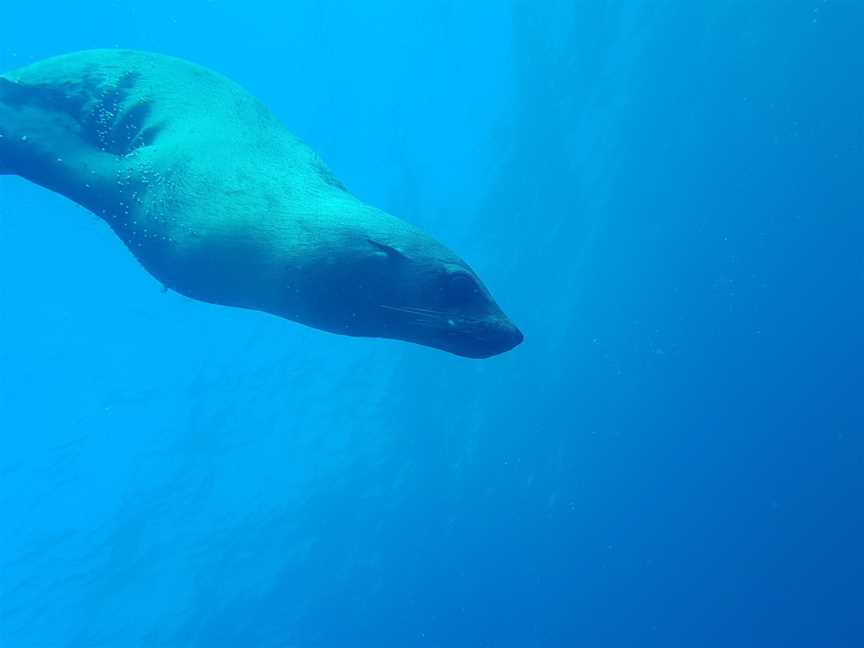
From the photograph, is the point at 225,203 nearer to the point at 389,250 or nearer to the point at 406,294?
the point at 389,250

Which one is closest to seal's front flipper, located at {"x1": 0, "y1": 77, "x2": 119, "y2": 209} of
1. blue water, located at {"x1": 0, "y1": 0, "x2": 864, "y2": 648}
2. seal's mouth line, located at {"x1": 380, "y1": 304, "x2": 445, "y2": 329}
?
seal's mouth line, located at {"x1": 380, "y1": 304, "x2": 445, "y2": 329}

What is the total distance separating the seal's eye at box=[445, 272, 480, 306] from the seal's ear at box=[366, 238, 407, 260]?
0.87 feet

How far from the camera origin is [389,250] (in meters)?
2.89

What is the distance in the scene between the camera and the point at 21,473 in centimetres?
2197

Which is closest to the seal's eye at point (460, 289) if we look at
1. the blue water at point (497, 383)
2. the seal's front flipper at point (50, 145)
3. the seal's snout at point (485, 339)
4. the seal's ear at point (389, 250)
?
the seal's snout at point (485, 339)

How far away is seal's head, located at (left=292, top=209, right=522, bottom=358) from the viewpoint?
9.18 feet

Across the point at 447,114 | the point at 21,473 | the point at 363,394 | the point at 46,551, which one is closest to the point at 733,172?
the point at 447,114

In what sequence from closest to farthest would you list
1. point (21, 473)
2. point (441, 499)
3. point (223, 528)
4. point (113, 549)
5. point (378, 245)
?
point (378, 245), point (21, 473), point (113, 549), point (223, 528), point (441, 499)

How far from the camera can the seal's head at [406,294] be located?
9.18ft

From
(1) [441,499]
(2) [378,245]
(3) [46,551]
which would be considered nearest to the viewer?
(2) [378,245]

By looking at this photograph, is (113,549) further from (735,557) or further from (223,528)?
(735,557)

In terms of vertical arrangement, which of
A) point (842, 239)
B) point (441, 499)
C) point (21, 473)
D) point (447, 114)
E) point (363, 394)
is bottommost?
point (21, 473)

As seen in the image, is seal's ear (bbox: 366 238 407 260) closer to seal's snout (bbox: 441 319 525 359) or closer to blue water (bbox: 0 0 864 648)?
seal's snout (bbox: 441 319 525 359)

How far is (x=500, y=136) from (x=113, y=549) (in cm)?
2588
